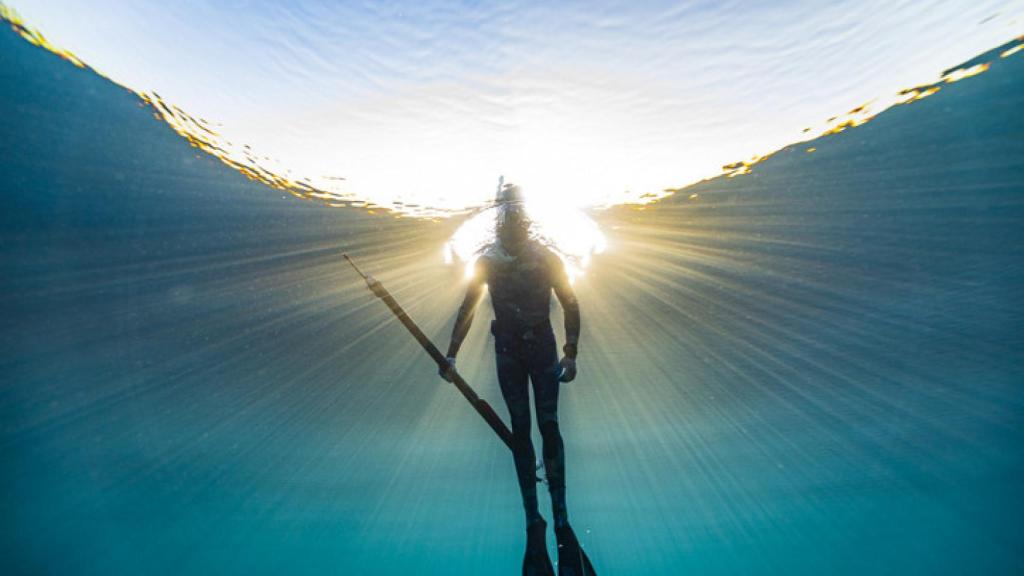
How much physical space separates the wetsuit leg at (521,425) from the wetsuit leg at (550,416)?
13cm

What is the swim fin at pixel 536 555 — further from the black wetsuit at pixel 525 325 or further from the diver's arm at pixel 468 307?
the diver's arm at pixel 468 307

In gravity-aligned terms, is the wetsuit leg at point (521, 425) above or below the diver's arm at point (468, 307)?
below

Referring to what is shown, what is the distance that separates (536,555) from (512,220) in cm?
274

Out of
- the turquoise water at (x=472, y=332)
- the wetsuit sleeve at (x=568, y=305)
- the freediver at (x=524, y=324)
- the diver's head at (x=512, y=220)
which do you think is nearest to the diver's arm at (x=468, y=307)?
the freediver at (x=524, y=324)

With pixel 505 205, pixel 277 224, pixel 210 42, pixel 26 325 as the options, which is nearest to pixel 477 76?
pixel 505 205

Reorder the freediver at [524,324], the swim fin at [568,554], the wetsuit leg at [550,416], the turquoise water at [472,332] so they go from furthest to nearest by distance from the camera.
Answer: the turquoise water at [472,332] < the freediver at [524,324] < the wetsuit leg at [550,416] < the swim fin at [568,554]

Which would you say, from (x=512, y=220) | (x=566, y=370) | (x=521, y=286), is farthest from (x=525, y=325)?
(x=512, y=220)

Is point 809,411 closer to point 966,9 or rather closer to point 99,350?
point 966,9

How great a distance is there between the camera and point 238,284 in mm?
12773

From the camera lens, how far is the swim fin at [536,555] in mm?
3625

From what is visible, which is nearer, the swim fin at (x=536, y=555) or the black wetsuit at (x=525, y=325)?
the swim fin at (x=536, y=555)

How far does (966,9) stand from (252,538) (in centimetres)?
7827

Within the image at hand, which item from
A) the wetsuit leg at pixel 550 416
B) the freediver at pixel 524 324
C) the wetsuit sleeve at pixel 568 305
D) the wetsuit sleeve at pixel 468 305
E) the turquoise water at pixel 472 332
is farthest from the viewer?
the turquoise water at pixel 472 332

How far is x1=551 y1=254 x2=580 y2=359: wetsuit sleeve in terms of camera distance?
13.9 feet
